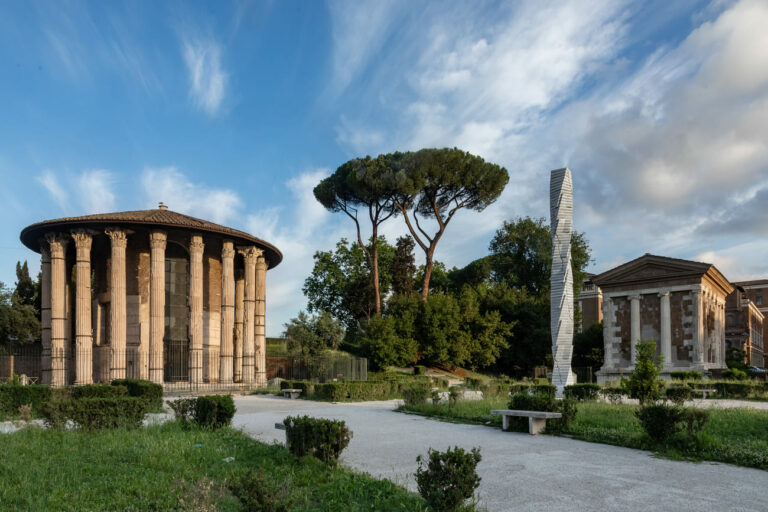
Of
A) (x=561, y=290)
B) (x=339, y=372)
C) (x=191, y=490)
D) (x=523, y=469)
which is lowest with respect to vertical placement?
(x=339, y=372)

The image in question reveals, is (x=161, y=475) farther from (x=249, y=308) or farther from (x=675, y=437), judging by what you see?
(x=249, y=308)

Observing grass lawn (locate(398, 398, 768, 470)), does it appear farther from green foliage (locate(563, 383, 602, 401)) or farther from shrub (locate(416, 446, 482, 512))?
shrub (locate(416, 446, 482, 512))

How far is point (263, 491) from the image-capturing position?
4504 mm

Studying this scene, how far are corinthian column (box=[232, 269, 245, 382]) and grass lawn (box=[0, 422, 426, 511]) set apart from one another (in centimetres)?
2299

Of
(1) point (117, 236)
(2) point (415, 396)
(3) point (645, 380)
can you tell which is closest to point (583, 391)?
(3) point (645, 380)

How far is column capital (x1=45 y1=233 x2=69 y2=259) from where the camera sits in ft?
90.7

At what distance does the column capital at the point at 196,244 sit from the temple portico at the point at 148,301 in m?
0.05

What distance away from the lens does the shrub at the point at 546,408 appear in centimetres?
1120

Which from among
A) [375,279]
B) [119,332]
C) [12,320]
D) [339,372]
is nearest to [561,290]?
[339,372]

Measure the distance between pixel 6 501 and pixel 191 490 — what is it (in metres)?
2.16

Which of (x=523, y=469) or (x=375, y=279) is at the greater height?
(x=375, y=279)

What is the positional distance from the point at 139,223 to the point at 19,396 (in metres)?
13.1

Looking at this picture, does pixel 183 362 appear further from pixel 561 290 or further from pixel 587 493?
pixel 587 493

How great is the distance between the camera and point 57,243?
91.1 ft
